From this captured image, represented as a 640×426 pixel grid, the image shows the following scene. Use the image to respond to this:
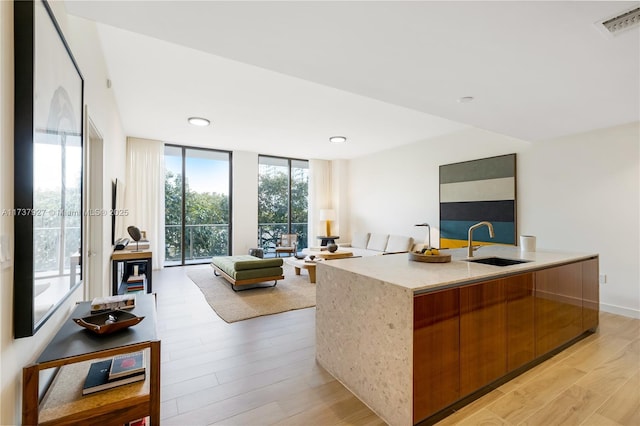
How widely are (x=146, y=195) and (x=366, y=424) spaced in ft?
20.4

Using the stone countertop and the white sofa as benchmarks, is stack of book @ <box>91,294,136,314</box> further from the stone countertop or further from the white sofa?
the white sofa

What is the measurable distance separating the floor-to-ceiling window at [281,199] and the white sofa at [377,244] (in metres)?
1.62

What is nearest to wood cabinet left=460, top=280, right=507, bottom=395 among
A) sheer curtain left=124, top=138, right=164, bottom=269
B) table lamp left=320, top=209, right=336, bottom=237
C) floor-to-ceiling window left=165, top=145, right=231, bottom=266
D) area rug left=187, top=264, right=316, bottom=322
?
area rug left=187, top=264, right=316, bottom=322

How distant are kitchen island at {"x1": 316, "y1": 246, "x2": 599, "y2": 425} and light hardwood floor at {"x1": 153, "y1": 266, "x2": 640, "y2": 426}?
0.40 feet

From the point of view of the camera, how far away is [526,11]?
1.64m

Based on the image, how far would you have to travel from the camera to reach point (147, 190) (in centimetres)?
623

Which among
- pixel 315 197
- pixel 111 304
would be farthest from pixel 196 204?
pixel 111 304

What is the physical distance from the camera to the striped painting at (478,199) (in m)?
4.59

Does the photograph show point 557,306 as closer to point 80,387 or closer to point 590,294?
point 590,294

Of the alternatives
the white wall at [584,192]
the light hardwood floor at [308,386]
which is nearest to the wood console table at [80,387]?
the light hardwood floor at [308,386]

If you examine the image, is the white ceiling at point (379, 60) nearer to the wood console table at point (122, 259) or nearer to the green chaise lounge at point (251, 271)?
the wood console table at point (122, 259)

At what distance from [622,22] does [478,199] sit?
11.4 ft

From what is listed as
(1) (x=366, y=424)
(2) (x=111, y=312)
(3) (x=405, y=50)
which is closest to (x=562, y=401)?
(1) (x=366, y=424)

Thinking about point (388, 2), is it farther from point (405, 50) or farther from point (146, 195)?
point (146, 195)
